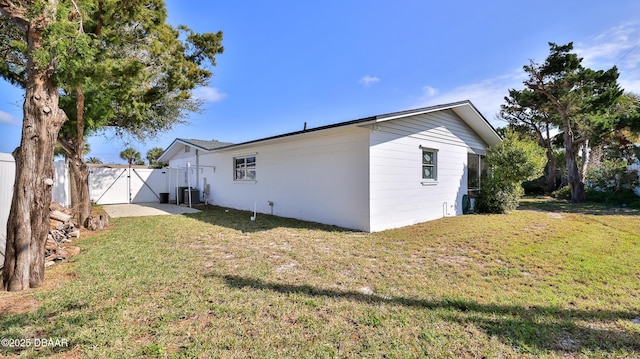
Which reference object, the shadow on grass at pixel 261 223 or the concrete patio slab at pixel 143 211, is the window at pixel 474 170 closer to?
the shadow on grass at pixel 261 223

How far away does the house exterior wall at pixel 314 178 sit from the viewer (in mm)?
7430

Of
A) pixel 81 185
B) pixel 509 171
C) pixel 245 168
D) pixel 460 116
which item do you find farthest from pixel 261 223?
pixel 509 171

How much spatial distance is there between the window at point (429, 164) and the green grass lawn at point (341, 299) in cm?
308

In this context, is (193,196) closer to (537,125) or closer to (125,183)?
(125,183)

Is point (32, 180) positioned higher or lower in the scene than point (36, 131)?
lower

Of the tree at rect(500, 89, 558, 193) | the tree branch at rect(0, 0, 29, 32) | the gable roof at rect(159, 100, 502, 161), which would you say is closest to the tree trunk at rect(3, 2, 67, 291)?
the tree branch at rect(0, 0, 29, 32)

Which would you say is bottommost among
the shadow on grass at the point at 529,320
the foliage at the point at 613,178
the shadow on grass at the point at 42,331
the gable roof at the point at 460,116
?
the shadow on grass at the point at 529,320

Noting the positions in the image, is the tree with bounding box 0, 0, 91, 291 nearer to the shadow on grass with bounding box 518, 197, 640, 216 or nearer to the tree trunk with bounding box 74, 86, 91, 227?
the tree trunk with bounding box 74, 86, 91, 227

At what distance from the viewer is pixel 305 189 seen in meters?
8.94

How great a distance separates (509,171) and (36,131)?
1158cm

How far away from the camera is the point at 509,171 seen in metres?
9.43

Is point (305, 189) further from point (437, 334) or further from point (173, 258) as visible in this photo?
point (437, 334)

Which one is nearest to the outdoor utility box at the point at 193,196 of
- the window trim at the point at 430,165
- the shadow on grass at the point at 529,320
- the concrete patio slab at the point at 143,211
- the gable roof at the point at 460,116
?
the concrete patio slab at the point at 143,211

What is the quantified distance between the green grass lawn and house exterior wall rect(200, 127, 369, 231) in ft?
5.14
